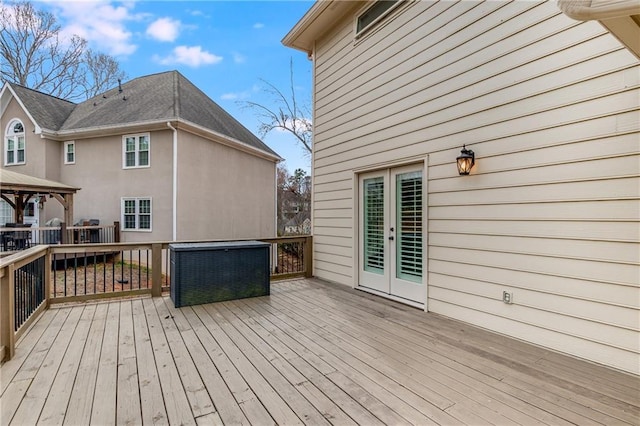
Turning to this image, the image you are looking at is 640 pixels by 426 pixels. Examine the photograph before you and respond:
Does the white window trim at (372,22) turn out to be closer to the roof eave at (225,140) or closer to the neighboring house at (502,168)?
the neighboring house at (502,168)

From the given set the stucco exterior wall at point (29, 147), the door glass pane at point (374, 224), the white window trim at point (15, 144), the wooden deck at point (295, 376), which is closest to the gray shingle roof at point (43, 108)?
the stucco exterior wall at point (29, 147)

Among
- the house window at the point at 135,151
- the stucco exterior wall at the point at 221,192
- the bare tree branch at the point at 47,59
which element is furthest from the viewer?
the bare tree branch at the point at 47,59

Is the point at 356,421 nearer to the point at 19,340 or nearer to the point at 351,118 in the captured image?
the point at 19,340

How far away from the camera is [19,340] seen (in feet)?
9.39

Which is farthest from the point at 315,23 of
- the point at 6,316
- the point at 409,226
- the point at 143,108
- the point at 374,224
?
the point at 143,108

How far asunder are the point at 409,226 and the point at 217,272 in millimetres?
2743

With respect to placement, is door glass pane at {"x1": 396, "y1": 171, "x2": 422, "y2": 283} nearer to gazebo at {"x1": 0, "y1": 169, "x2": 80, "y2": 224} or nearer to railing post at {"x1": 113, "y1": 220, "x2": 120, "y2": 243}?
gazebo at {"x1": 0, "y1": 169, "x2": 80, "y2": 224}

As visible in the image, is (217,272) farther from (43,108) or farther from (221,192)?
(43,108)

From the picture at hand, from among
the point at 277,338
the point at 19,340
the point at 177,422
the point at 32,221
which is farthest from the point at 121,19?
the point at 177,422

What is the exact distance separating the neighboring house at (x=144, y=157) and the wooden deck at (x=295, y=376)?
6673mm

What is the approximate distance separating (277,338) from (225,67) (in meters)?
11.0

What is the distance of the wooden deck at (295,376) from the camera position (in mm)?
1831

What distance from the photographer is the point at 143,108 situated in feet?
34.5

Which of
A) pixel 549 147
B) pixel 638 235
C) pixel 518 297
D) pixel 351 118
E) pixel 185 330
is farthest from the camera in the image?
pixel 351 118
